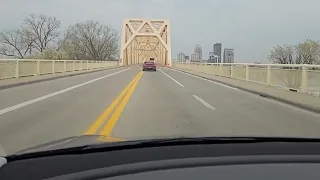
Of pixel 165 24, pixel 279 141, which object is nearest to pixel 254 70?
pixel 279 141

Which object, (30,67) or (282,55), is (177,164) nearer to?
(30,67)

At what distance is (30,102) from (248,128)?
776 cm

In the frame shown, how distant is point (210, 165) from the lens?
2518mm

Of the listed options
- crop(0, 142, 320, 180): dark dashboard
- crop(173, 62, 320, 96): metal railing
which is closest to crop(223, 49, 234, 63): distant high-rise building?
crop(173, 62, 320, 96): metal railing

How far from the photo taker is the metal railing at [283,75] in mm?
16203

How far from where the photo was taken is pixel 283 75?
19328mm

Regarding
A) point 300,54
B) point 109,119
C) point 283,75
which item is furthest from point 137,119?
point 300,54

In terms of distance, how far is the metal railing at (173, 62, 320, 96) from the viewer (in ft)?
53.2

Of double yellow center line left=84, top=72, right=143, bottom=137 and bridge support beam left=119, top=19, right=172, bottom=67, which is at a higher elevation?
bridge support beam left=119, top=19, right=172, bottom=67

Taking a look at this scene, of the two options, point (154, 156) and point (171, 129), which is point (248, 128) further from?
point (154, 156)

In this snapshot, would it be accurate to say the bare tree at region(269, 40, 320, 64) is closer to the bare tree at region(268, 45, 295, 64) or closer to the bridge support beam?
the bare tree at region(268, 45, 295, 64)

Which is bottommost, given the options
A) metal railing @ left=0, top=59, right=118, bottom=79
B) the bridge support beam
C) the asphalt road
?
the asphalt road

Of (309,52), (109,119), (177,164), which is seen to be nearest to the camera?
(177,164)

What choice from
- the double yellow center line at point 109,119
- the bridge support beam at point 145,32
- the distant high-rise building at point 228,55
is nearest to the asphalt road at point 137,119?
the double yellow center line at point 109,119
